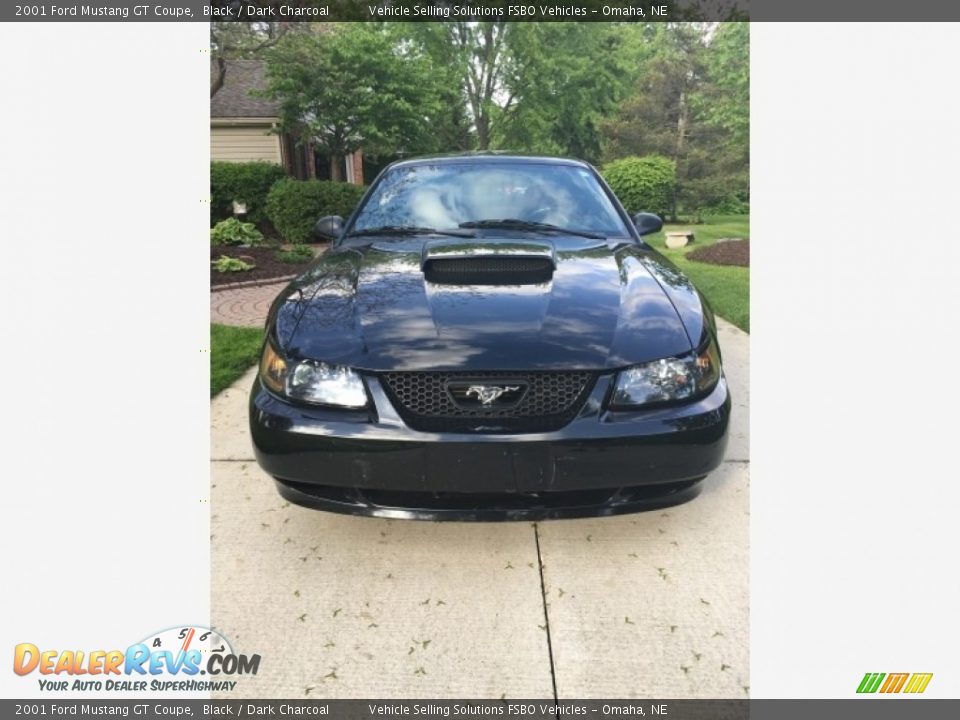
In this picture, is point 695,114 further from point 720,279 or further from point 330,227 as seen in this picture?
point 330,227

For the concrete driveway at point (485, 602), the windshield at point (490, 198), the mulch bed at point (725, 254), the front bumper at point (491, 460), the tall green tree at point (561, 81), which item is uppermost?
the tall green tree at point (561, 81)

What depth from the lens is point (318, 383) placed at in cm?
202

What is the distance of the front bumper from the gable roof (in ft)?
45.7

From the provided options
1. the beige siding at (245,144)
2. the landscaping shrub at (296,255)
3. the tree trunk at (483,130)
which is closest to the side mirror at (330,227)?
the landscaping shrub at (296,255)

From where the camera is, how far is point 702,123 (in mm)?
18031

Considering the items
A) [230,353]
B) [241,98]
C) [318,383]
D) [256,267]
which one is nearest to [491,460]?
[318,383]

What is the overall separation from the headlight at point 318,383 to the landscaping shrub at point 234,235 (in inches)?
370

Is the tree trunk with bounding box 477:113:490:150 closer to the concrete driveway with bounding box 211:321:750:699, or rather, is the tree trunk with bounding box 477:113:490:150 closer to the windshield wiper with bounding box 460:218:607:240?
the windshield wiper with bounding box 460:218:607:240

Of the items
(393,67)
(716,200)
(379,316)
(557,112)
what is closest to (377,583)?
(379,316)

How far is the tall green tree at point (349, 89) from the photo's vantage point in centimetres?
1158

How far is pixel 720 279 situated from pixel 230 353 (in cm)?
616

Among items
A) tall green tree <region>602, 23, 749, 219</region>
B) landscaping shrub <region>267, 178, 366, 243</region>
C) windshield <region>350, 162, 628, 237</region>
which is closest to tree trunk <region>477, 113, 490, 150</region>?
tall green tree <region>602, 23, 749, 219</region>

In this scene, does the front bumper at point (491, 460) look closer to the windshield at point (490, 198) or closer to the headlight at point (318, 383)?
the headlight at point (318, 383)

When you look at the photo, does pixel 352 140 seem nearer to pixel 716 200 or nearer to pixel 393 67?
pixel 393 67
